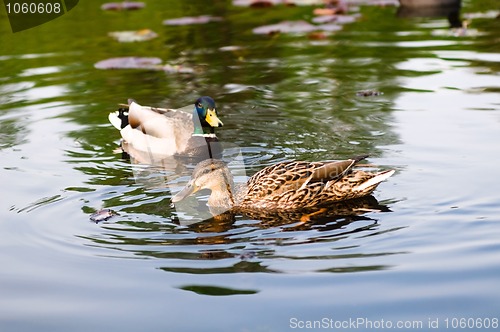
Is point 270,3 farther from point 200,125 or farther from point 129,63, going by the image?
point 200,125

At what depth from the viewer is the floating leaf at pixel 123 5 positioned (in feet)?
49.9

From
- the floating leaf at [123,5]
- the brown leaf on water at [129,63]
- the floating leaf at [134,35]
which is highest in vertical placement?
the floating leaf at [123,5]

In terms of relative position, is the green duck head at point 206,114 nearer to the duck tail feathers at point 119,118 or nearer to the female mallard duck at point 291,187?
the duck tail feathers at point 119,118

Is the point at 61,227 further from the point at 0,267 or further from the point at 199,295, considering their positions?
the point at 199,295

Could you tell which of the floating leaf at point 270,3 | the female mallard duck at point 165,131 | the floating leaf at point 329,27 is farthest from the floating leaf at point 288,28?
the female mallard duck at point 165,131

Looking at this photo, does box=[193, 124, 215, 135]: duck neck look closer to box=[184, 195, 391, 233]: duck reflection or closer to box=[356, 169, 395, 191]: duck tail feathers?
box=[184, 195, 391, 233]: duck reflection

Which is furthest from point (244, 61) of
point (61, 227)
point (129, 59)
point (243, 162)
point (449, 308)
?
point (449, 308)

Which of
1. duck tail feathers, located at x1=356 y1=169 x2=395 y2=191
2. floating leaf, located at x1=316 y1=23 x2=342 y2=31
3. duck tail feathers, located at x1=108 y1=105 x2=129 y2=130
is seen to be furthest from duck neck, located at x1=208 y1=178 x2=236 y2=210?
floating leaf, located at x1=316 y1=23 x2=342 y2=31

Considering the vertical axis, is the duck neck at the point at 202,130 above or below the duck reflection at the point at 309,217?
above

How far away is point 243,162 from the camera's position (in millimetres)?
8422

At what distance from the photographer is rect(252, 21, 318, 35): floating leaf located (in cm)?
1350

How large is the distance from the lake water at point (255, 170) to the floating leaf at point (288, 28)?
174 millimetres

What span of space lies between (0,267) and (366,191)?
9.41 feet

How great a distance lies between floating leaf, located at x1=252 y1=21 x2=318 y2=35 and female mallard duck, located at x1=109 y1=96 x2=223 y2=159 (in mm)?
4308
